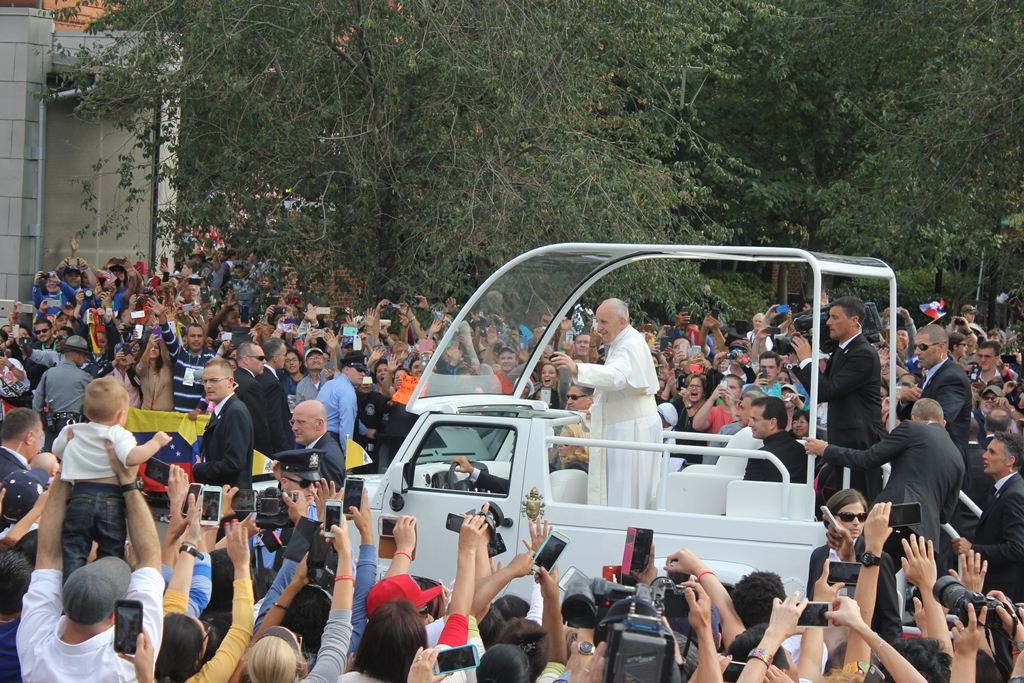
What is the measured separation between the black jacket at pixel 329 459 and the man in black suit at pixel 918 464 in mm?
3004

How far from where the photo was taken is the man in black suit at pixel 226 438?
8570mm

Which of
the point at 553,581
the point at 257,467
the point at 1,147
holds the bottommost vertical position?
the point at 257,467

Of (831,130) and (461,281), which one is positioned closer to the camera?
(461,281)

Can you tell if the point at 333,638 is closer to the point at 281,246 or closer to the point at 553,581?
the point at 553,581

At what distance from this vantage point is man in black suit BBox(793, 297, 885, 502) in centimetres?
779

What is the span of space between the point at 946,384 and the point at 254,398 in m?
5.38

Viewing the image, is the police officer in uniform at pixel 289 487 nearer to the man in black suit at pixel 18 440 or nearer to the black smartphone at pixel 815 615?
the man in black suit at pixel 18 440

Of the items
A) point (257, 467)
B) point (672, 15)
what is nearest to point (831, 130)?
point (672, 15)

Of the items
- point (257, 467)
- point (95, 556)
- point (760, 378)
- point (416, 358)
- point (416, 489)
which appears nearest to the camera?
point (95, 556)

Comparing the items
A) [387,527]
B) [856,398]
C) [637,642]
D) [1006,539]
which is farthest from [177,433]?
[637,642]

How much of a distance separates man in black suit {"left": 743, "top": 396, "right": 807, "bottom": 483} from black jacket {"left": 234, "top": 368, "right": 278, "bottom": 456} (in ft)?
14.3

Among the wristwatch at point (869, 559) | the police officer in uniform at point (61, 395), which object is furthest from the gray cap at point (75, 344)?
the wristwatch at point (869, 559)

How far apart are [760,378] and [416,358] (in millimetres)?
3307

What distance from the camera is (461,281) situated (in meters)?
14.9
